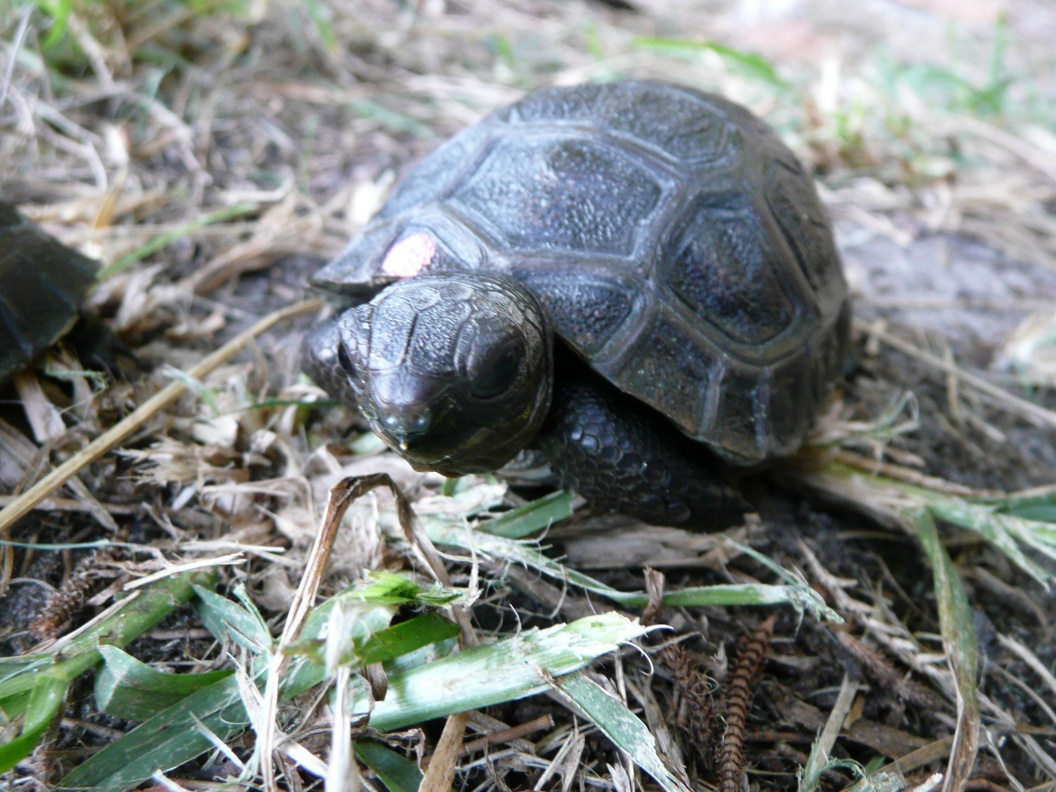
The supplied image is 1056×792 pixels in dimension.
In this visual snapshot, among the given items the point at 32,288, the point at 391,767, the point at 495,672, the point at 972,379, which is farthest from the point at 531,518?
the point at 972,379

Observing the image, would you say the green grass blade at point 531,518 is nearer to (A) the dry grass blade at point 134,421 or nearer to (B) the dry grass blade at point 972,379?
(A) the dry grass blade at point 134,421

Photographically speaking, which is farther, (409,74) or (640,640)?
(409,74)

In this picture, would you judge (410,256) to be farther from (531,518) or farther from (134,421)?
(134,421)

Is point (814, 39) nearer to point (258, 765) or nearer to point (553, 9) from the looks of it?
point (553, 9)

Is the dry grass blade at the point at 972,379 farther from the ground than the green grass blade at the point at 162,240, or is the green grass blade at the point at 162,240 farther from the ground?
the green grass blade at the point at 162,240

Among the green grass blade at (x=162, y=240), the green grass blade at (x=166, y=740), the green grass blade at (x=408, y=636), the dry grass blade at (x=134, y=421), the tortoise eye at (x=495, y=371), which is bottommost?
the green grass blade at (x=166, y=740)

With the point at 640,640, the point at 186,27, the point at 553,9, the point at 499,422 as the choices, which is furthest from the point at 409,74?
the point at 640,640

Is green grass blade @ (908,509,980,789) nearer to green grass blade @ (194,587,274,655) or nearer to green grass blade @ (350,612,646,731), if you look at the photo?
green grass blade @ (350,612,646,731)

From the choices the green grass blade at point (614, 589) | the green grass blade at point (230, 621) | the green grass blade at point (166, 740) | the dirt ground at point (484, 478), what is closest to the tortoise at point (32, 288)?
the dirt ground at point (484, 478)
